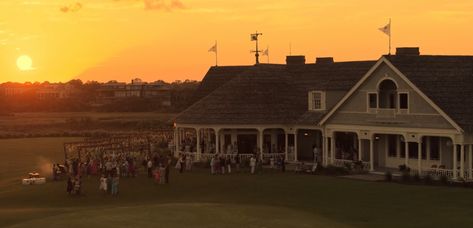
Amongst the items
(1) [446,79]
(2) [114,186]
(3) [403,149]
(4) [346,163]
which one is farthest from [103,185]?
(1) [446,79]

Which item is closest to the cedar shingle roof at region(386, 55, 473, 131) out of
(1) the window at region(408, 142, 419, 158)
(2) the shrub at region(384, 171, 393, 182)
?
(1) the window at region(408, 142, 419, 158)

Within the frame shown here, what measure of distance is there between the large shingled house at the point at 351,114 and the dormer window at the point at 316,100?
0.07m

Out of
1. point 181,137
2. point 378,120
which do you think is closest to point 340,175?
point 378,120

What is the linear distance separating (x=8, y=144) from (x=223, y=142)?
111ft

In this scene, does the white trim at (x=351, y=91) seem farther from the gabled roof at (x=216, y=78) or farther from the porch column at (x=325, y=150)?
the gabled roof at (x=216, y=78)

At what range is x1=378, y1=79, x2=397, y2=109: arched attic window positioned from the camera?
45384mm

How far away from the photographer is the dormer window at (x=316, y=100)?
5159cm

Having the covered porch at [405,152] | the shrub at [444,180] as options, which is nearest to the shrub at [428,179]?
the shrub at [444,180]

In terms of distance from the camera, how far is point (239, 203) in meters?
35.3

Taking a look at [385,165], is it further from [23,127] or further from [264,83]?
[23,127]

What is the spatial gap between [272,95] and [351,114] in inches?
335

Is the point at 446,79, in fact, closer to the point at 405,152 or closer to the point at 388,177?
the point at 405,152

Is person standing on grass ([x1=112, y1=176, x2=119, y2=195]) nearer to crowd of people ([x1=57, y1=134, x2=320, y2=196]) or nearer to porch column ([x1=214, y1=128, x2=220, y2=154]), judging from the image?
crowd of people ([x1=57, y1=134, x2=320, y2=196])

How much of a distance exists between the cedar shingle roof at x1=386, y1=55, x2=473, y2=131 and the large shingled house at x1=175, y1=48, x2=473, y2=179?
5cm
